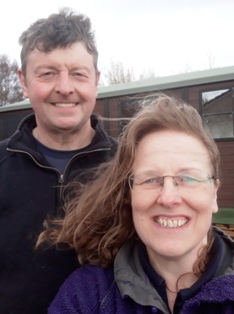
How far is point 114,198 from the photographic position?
1.97 meters

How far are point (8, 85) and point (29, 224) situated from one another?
40.9 meters

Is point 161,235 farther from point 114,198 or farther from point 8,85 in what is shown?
point 8,85

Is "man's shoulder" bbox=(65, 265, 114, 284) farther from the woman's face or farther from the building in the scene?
the building

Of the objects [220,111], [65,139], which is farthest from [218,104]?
[65,139]

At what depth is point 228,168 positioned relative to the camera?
358 inches

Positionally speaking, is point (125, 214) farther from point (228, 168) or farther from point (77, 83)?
point (228, 168)

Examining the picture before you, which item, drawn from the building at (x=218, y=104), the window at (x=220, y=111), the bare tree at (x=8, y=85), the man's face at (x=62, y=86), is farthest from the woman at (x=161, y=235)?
the bare tree at (x=8, y=85)

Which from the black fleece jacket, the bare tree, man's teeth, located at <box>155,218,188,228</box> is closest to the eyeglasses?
man's teeth, located at <box>155,218,188,228</box>

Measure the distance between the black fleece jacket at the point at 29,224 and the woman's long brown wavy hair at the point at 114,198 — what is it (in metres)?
0.09

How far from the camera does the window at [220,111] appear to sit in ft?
28.1

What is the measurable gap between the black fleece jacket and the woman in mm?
300

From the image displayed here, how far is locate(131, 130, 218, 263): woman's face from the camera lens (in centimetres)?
159

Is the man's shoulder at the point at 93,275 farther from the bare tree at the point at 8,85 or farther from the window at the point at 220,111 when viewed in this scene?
the bare tree at the point at 8,85

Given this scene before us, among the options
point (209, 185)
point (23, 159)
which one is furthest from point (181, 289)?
point (23, 159)
